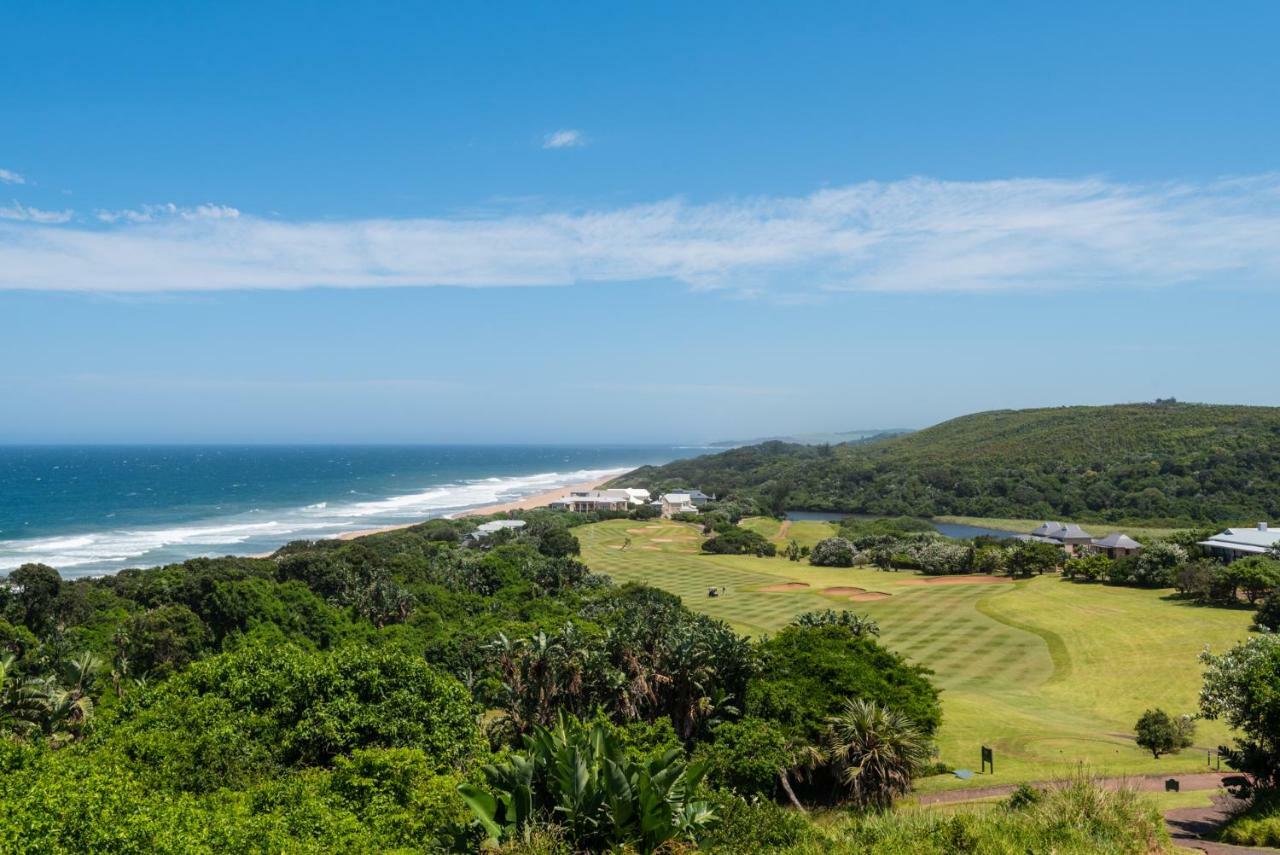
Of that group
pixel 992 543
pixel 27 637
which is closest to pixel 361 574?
pixel 27 637

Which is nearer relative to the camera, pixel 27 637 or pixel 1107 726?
pixel 1107 726

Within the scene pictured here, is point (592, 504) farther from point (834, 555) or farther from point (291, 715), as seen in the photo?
point (291, 715)

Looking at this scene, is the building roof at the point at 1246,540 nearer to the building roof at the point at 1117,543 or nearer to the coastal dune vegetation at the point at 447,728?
the building roof at the point at 1117,543

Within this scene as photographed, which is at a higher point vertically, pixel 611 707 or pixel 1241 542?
pixel 611 707

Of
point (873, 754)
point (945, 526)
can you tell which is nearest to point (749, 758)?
point (873, 754)

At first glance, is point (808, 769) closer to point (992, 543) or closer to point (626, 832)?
point (626, 832)

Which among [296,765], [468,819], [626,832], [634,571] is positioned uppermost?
[626,832]
